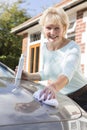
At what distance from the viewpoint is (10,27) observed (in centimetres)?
3903

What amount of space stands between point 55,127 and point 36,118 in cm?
12

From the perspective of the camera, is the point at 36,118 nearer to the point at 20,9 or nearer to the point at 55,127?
the point at 55,127

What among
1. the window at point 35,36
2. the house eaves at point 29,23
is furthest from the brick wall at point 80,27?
the window at point 35,36

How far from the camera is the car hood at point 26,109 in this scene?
2.22 meters

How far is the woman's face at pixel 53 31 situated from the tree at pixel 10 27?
3294cm

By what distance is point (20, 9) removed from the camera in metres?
40.8

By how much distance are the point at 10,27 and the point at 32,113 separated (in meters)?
37.0

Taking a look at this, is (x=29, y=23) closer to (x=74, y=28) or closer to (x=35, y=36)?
(x=35, y=36)

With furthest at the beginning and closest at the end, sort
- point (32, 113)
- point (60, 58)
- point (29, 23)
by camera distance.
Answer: point (29, 23), point (60, 58), point (32, 113)

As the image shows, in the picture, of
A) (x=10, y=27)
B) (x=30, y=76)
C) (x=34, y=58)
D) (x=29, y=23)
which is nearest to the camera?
(x=30, y=76)

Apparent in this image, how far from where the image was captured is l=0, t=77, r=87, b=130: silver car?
2.19 metres

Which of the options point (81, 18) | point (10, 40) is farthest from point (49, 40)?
point (10, 40)

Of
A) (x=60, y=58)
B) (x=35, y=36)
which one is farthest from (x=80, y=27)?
(x=60, y=58)

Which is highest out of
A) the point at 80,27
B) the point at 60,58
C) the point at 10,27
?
the point at 10,27
